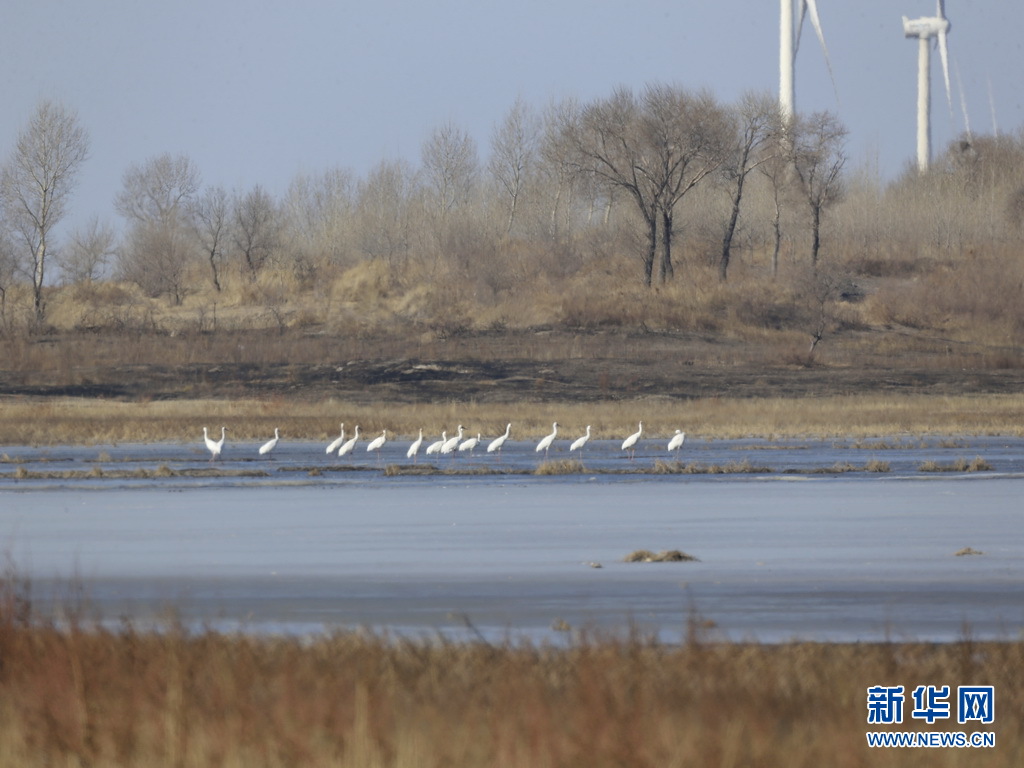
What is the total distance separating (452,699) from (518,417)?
3640 centimetres

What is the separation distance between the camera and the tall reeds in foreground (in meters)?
7.65

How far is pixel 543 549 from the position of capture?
1764 cm

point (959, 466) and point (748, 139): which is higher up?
point (748, 139)

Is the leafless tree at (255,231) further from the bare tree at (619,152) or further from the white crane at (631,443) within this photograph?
the white crane at (631,443)

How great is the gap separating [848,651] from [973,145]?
99565mm

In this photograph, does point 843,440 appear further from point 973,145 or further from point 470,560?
point 973,145

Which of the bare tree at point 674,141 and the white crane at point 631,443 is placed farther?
the bare tree at point 674,141

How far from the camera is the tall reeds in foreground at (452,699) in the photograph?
25.1 feet

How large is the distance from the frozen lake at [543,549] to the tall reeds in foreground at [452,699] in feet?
2.36

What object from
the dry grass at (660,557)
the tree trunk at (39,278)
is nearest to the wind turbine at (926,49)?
the tree trunk at (39,278)

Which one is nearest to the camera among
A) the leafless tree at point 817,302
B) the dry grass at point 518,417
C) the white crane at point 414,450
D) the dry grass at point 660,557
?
the dry grass at point 660,557

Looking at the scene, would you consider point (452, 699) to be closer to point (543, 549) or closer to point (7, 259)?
point (543, 549)

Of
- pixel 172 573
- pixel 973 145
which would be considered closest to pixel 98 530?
pixel 172 573

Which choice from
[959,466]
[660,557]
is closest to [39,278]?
[959,466]
